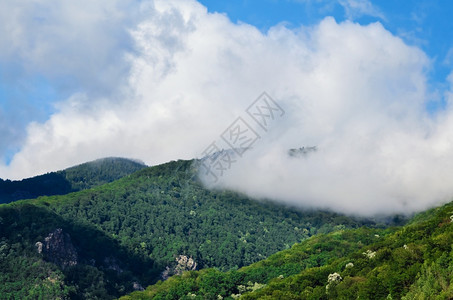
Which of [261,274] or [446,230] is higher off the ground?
[261,274]

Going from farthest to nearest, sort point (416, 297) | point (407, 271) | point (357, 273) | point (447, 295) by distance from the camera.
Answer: point (357, 273), point (407, 271), point (416, 297), point (447, 295)

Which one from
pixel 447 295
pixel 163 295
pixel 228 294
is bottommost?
pixel 447 295

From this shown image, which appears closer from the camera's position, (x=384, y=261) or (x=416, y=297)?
(x=416, y=297)

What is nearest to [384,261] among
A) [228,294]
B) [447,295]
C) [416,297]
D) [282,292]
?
[282,292]

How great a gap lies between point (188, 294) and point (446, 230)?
3473 inches

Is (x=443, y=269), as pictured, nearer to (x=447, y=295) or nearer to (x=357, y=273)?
(x=447, y=295)

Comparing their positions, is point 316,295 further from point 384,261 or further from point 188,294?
point 188,294

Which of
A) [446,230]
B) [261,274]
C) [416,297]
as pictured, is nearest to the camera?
[416,297]

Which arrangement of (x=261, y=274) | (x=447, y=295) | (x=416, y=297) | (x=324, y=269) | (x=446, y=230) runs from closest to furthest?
(x=447, y=295), (x=416, y=297), (x=446, y=230), (x=324, y=269), (x=261, y=274)

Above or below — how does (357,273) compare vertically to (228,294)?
below

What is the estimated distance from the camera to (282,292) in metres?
134

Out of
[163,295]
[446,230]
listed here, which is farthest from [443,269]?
[163,295]

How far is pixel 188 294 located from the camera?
180375mm

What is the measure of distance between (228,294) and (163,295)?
20645 mm
